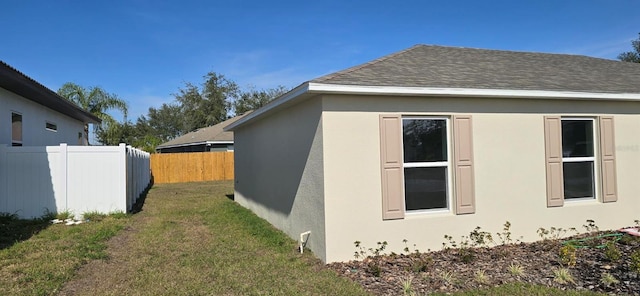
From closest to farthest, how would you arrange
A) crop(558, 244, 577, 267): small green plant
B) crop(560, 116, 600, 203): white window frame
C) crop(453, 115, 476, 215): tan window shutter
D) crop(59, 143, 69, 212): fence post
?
1. crop(558, 244, 577, 267): small green plant
2. crop(453, 115, 476, 215): tan window shutter
3. crop(560, 116, 600, 203): white window frame
4. crop(59, 143, 69, 212): fence post

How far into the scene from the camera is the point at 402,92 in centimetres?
584

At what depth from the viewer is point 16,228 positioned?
809 cm

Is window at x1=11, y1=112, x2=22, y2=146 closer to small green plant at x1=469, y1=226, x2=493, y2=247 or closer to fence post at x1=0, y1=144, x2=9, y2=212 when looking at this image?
fence post at x1=0, y1=144, x2=9, y2=212

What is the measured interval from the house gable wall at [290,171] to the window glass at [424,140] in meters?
1.40

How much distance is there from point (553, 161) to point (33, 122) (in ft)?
43.3

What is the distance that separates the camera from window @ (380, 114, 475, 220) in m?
6.04

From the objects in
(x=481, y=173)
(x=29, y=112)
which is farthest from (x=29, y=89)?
(x=481, y=173)

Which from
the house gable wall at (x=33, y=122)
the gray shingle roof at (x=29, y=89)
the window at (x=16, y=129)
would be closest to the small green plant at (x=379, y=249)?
the gray shingle roof at (x=29, y=89)

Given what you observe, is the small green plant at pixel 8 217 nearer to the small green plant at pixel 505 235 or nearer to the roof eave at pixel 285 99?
the roof eave at pixel 285 99

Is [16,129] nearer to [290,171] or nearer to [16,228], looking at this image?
[16,228]

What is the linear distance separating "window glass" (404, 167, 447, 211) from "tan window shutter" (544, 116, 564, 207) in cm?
195

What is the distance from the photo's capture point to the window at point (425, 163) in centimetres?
618

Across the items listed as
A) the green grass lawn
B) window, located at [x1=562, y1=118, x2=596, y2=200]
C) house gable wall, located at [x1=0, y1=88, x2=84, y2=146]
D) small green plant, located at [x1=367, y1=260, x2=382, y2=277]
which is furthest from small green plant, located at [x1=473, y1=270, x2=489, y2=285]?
house gable wall, located at [x1=0, y1=88, x2=84, y2=146]

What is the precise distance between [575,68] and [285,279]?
7925mm
